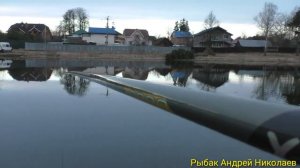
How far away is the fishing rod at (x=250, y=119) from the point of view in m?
1.83

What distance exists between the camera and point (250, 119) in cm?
208

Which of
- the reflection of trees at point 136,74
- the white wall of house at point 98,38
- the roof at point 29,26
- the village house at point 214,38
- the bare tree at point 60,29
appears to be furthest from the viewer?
the roof at point 29,26

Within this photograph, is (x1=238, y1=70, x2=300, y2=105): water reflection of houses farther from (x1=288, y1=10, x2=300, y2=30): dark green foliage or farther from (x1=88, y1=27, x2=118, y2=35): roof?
(x1=88, y1=27, x2=118, y2=35): roof

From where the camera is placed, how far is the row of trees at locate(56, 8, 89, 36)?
13288cm

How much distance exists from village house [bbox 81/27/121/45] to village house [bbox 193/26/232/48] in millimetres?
25395

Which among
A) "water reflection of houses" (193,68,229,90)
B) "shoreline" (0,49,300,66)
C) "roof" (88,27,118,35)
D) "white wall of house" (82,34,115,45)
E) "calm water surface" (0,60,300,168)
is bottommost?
"shoreline" (0,49,300,66)

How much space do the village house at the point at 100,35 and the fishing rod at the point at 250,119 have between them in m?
122

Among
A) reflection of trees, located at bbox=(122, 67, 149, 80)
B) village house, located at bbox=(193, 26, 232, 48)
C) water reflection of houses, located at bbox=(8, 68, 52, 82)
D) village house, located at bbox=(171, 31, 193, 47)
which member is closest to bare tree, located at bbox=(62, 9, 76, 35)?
village house, located at bbox=(171, 31, 193, 47)

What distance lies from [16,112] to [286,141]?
10.4 m

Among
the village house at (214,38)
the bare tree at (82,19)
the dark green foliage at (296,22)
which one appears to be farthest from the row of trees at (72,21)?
the dark green foliage at (296,22)

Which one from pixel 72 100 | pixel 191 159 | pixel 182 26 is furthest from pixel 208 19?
pixel 191 159

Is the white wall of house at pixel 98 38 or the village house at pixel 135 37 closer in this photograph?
the white wall of house at pixel 98 38

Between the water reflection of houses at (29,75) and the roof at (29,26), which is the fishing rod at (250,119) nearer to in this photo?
the water reflection of houses at (29,75)

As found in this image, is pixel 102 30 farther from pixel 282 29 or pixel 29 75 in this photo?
pixel 29 75
